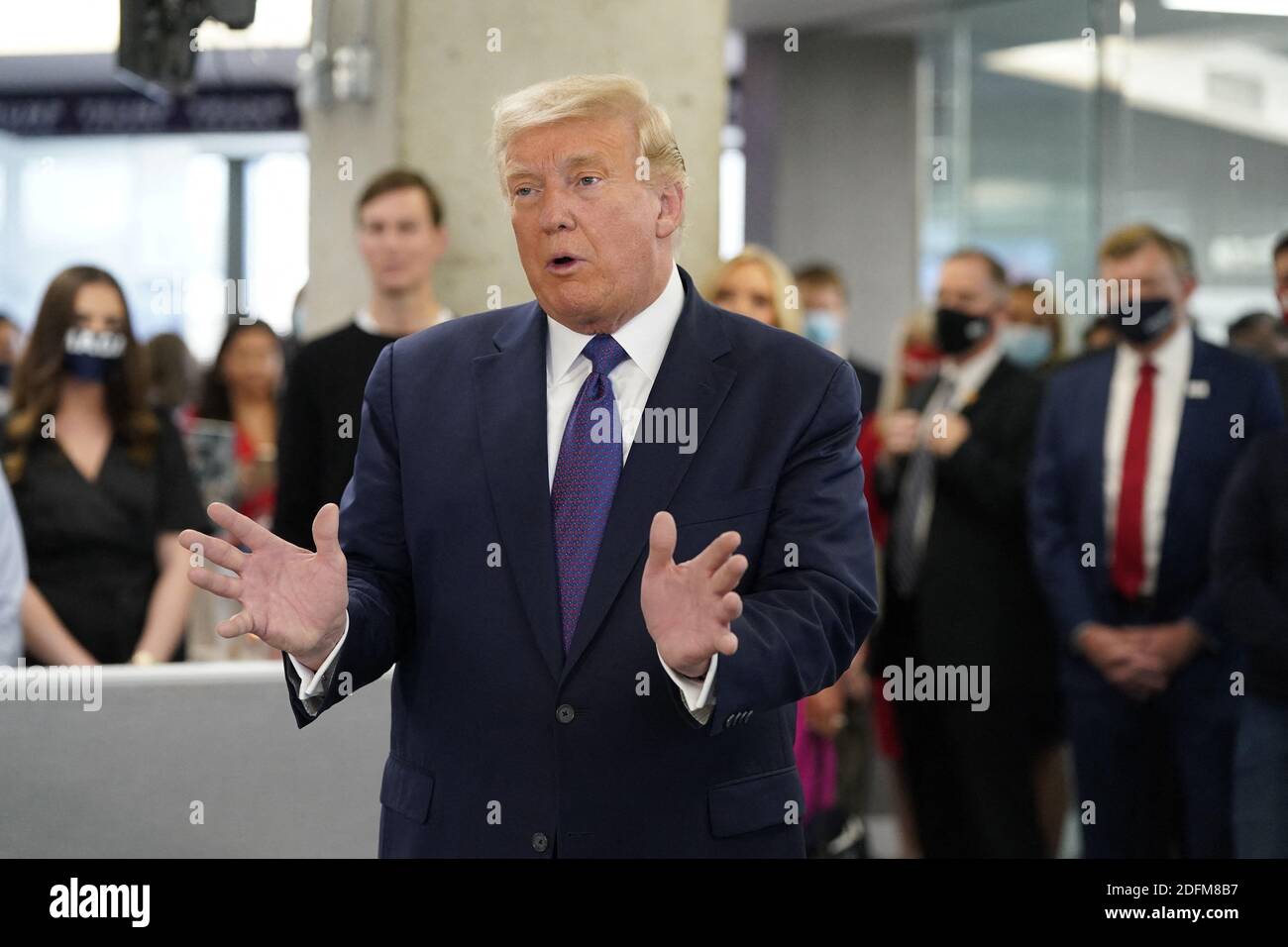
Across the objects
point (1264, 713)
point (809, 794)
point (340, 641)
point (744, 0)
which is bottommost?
point (809, 794)

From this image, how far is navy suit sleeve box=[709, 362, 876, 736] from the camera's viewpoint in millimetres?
1704

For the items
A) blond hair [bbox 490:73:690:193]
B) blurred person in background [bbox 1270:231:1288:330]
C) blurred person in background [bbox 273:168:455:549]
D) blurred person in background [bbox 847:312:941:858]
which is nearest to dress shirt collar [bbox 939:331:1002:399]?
blurred person in background [bbox 847:312:941:858]

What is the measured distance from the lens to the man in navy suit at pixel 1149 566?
3580 millimetres

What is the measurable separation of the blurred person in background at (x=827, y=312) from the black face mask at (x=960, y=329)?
0.96m

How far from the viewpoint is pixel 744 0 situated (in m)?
8.23

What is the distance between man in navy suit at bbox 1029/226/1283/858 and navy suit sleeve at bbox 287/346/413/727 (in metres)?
2.19

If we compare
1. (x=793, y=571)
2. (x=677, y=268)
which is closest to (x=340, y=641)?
(x=793, y=571)

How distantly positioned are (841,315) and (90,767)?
3840 mm

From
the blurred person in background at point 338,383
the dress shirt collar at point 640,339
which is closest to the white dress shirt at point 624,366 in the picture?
the dress shirt collar at point 640,339

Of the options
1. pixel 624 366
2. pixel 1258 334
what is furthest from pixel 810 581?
pixel 1258 334

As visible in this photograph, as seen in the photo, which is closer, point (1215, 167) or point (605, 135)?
point (605, 135)

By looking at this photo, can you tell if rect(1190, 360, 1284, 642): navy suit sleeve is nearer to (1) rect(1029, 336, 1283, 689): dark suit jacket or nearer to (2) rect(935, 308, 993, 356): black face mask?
(1) rect(1029, 336, 1283, 689): dark suit jacket

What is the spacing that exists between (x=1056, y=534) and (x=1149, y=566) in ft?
0.78
